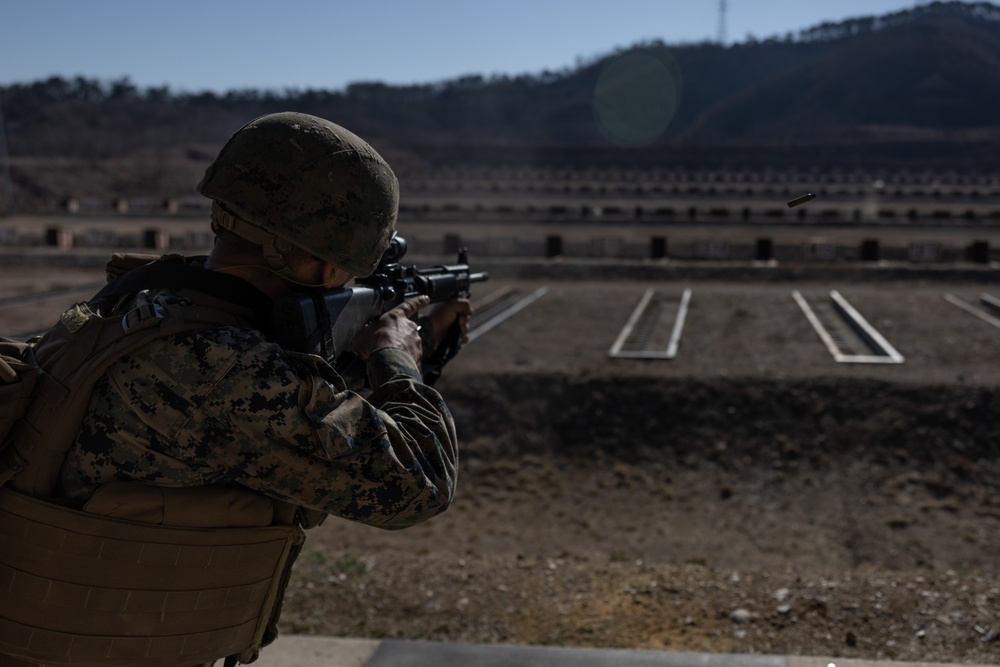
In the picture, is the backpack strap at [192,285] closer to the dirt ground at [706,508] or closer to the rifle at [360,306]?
the rifle at [360,306]

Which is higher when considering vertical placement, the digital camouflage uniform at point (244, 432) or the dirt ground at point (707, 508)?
the digital camouflage uniform at point (244, 432)

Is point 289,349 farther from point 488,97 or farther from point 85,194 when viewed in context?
point 488,97

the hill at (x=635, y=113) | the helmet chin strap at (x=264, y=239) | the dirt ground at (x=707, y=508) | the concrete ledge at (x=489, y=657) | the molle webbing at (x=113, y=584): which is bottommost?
the dirt ground at (x=707, y=508)

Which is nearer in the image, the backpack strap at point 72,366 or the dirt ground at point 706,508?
the backpack strap at point 72,366

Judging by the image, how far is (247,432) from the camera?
1.84m

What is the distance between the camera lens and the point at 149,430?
6.14 feet

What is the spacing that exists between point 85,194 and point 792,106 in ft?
240

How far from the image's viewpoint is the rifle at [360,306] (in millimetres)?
1991

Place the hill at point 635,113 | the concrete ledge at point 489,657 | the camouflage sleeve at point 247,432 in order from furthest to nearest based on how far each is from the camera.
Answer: the hill at point 635,113, the concrete ledge at point 489,657, the camouflage sleeve at point 247,432

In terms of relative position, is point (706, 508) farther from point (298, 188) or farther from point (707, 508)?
point (298, 188)

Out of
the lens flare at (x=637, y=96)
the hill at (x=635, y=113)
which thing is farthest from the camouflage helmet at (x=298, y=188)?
the lens flare at (x=637, y=96)

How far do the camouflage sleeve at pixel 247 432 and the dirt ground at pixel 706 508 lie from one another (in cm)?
257

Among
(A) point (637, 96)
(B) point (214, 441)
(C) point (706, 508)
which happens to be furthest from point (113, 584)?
(A) point (637, 96)

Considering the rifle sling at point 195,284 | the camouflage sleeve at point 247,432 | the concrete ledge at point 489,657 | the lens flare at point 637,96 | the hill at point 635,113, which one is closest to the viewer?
the camouflage sleeve at point 247,432
